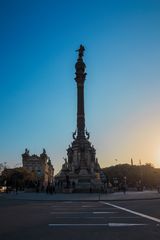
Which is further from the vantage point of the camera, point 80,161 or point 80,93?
point 80,93

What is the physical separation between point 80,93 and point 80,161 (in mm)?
15866

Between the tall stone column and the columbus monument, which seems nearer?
the columbus monument

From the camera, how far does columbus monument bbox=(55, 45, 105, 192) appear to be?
242ft

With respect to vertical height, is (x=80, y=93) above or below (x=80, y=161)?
above

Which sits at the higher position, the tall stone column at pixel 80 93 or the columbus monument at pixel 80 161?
the tall stone column at pixel 80 93

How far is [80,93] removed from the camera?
83.2 metres

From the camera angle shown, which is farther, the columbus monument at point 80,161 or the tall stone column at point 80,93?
the tall stone column at point 80,93

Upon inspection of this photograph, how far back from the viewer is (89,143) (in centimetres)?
8062

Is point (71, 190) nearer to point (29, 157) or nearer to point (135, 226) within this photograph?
point (135, 226)

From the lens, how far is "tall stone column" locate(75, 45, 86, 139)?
264ft

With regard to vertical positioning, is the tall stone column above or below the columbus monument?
above

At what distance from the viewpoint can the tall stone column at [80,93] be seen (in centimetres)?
8050

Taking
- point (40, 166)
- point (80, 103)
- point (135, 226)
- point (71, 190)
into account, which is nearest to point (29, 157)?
point (40, 166)

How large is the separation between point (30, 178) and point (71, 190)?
61.3 m
